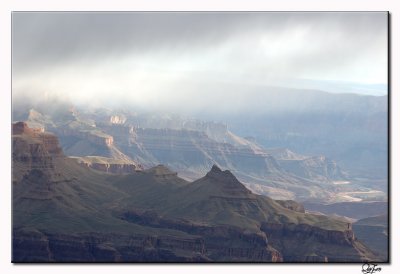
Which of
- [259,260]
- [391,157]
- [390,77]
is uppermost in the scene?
[390,77]

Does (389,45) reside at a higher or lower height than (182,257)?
higher

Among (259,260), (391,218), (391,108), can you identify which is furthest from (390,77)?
(259,260)

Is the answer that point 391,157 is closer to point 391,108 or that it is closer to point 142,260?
point 391,108

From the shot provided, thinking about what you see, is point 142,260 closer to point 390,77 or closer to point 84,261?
point 84,261

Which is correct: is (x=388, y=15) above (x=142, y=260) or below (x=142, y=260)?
above

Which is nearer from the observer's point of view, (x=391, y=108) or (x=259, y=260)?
(x=391, y=108)

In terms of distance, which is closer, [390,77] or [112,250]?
[390,77]
